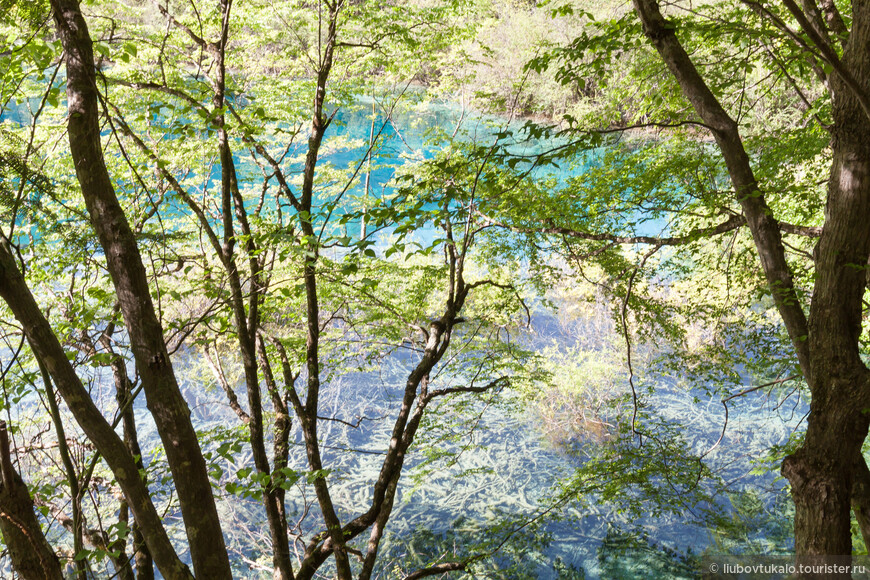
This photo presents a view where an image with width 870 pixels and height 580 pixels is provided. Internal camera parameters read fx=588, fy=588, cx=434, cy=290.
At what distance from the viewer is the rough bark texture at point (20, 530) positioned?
4.61ft

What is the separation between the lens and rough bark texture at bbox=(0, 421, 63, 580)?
140 cm

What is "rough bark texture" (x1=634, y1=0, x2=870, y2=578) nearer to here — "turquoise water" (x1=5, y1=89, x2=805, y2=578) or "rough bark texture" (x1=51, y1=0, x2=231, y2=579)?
"rough bark texture" (x1=51, y1=0, x2=231, y2=579)

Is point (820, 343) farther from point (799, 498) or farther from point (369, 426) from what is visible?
point (369, 426)

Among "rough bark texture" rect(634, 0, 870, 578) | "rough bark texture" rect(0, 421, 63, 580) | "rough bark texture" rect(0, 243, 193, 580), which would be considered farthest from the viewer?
"rough bark texture" rect(634, 0, 870, 578)

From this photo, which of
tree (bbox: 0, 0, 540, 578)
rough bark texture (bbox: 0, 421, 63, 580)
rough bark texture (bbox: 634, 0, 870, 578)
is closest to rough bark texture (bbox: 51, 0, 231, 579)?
tree (bbox: 0, 0, 540, 578)

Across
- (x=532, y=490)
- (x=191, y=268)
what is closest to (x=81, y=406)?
(x=191, y=268)

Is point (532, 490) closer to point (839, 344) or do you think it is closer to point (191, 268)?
point (191, 268)

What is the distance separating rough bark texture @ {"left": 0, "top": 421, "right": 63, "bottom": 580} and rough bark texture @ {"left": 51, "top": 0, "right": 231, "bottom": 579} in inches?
16.7

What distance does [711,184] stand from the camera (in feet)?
16.5

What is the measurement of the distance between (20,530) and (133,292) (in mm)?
688

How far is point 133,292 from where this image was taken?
4.31 ft

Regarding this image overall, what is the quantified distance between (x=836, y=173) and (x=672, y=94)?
2364 mm

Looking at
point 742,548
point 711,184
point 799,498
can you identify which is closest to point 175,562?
point 799,498

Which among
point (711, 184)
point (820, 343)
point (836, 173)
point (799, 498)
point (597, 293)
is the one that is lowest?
point (799, 498)
